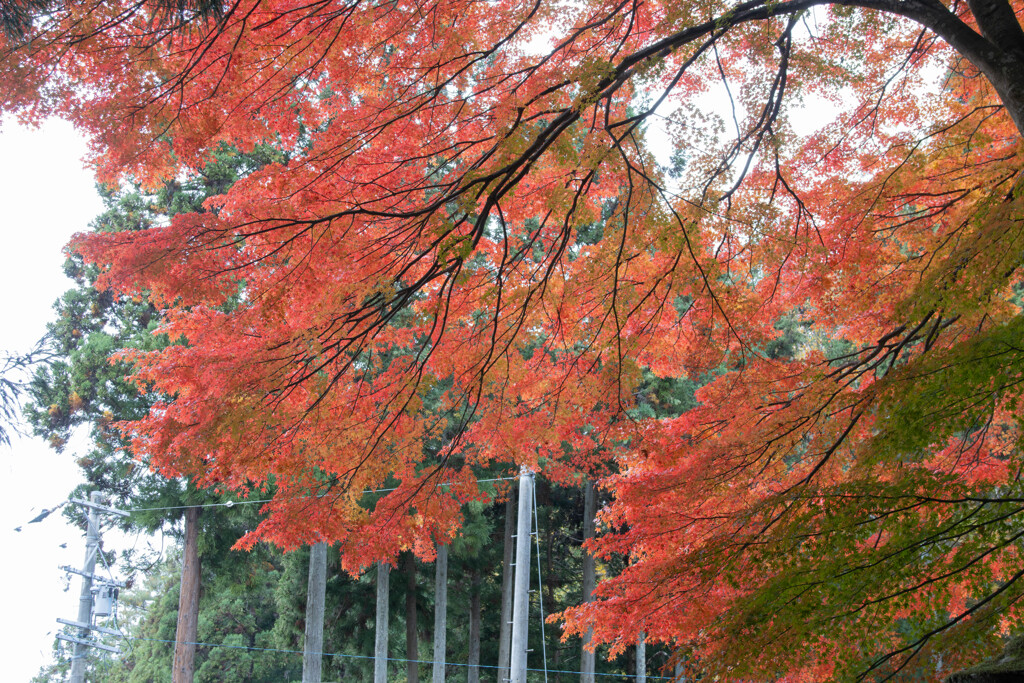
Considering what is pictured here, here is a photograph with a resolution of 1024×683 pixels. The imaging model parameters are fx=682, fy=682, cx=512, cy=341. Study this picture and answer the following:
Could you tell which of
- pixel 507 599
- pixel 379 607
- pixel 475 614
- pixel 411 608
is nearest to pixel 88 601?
pixel 379 607

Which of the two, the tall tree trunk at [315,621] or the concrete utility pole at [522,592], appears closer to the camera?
the concrete utility pole at [522,592]

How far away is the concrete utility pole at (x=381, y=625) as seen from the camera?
47.4ft

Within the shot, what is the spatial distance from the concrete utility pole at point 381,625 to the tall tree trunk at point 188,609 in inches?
142

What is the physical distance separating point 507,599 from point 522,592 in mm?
8662

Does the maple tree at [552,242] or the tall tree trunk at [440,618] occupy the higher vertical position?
the maple tree at [552,242]

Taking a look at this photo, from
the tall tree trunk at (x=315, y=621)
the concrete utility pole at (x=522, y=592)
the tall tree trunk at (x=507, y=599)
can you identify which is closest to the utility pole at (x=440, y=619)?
the tall tree trunk at (x=507, y=599)

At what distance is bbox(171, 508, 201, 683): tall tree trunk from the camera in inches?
525

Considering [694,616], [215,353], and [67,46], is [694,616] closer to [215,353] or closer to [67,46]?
[215,353]

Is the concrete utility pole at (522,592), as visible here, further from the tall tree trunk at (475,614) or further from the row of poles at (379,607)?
the tall tree trunk at (475,614)

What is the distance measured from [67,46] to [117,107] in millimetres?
488

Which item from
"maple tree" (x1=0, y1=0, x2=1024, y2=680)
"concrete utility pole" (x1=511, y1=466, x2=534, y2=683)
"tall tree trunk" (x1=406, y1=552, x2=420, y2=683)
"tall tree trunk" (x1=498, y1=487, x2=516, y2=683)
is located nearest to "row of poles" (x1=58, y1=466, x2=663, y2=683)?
"concrete utility pole" (x1=511, y1=466, x2=534, y2=683)

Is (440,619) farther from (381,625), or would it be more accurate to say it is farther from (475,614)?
(475,614)

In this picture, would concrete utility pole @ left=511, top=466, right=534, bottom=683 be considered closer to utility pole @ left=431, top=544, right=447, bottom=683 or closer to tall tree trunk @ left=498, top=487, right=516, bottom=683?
tall tree trunk @ left=498, top=487, right=516, bottom=683

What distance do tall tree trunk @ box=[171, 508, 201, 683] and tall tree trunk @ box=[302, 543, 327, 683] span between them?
278cm
